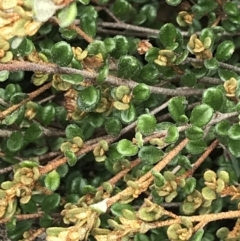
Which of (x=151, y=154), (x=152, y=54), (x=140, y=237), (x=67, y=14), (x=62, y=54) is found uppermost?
(x=67, y=14)

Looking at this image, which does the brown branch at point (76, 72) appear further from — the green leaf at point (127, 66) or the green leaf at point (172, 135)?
the green leaf at point (172, 135)

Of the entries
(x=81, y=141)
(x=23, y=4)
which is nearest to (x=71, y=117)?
(x=81, y=141)

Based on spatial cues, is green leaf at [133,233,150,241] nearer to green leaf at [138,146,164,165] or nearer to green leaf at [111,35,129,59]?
green leaf at [138,146,164,165]

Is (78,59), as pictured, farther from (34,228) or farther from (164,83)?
(34,228)

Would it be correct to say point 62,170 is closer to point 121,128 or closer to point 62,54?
point 121,128

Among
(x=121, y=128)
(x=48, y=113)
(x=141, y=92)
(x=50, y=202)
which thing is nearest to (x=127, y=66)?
(x=141, y=92)

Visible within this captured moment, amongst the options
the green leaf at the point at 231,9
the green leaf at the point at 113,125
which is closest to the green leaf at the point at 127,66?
the green leaf at the point at 113,125

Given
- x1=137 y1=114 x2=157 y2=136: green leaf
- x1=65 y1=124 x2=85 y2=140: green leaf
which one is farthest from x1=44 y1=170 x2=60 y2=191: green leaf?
x1=137 y1=114 x2=157 y2=136: green leaf
